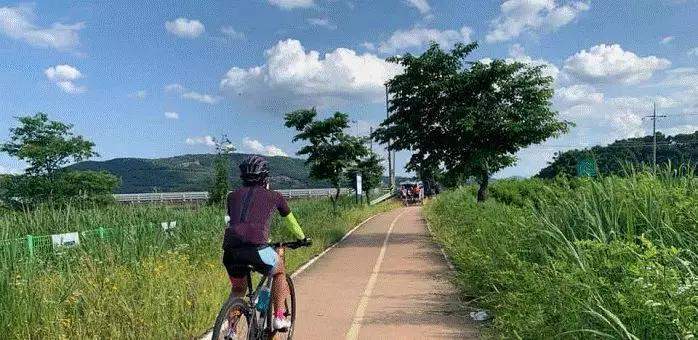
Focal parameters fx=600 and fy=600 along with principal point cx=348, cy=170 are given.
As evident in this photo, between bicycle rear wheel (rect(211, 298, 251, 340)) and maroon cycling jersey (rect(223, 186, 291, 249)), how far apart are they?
58 cm

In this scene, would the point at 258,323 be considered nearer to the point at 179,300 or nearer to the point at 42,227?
the point at 179,300

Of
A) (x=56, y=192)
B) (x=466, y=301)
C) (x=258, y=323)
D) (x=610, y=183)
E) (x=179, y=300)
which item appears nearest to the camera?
(x=258, y=323)

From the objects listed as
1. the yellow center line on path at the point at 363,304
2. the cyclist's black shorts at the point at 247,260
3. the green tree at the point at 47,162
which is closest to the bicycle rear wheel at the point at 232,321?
the cyclist's black shorts at the point at 247,260

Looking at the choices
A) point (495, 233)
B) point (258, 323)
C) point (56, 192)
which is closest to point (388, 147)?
point (495, 233)

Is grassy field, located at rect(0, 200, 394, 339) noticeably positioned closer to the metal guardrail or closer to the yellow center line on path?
the yellow center line on path

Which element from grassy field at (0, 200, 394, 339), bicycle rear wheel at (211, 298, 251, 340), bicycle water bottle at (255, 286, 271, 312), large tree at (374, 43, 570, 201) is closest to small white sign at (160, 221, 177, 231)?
grassy field at (0, 200, 394, 339)

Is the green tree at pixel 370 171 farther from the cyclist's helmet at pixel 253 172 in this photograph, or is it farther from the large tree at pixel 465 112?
the cyclist's helmet at pixel 253 172

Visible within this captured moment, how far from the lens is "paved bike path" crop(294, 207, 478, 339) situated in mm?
7801

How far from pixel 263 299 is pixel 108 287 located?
2.41 metres

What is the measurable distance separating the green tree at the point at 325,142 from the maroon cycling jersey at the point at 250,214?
27093 millimetres

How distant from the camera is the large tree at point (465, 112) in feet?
67.2

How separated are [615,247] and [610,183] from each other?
3.50 metres

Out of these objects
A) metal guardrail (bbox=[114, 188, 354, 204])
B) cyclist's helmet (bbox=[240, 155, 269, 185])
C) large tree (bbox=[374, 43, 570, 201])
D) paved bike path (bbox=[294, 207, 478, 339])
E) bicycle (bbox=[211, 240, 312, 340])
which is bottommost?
paved bike path (bbox=[294, 207, 478, 339])

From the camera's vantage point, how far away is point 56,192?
1706 inches
